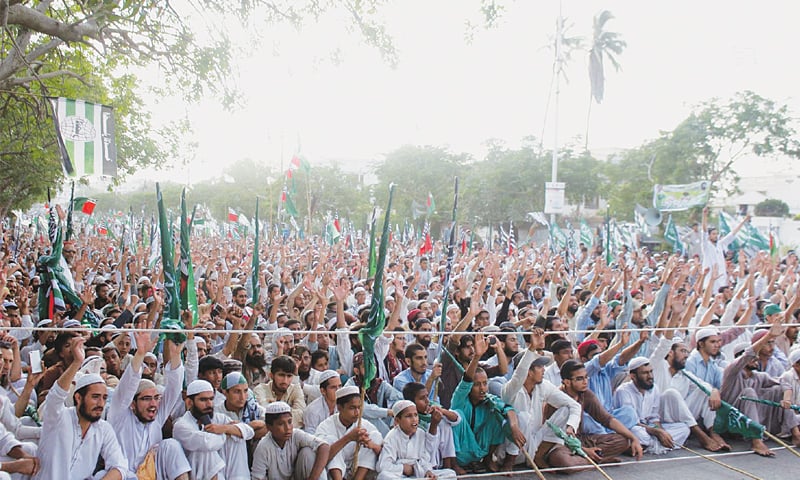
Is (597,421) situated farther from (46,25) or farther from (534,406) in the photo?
(46,25)

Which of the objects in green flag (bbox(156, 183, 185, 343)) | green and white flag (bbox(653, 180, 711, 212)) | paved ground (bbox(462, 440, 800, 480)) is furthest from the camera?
green and white flag (bbox(653, 180, 711, 212))

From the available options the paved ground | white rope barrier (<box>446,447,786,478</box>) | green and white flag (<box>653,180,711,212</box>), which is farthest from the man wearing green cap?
green and white flag (<box>653,180,711,212</box>)

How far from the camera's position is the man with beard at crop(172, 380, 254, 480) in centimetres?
406

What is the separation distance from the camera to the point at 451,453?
195 inches

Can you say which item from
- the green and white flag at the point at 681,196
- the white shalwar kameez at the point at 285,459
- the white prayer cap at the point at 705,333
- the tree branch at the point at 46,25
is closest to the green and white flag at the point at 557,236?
the green and white flag at the point at 681,196

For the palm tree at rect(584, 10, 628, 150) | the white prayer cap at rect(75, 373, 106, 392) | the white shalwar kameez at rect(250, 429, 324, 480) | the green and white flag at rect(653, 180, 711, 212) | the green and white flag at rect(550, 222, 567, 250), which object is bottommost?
the white shalwar kameez at rect(250, 429, 324, 480)

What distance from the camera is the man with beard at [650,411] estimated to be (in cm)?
559

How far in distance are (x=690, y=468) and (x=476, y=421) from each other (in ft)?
6.39

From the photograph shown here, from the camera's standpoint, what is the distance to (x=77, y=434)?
148 inches

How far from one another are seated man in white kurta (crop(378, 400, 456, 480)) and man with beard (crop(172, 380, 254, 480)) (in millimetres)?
1018

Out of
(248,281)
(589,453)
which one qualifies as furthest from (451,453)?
(248,281)

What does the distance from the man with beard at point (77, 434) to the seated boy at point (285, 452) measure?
916 mm

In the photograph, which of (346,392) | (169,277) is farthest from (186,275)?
(346,392)

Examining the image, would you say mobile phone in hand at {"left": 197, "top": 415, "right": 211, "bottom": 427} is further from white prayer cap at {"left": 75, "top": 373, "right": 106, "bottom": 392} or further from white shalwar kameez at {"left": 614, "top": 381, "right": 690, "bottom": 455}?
white shalwar kameez at {"left": 614, "top": 381, "right": 690, "bottom": 455}
